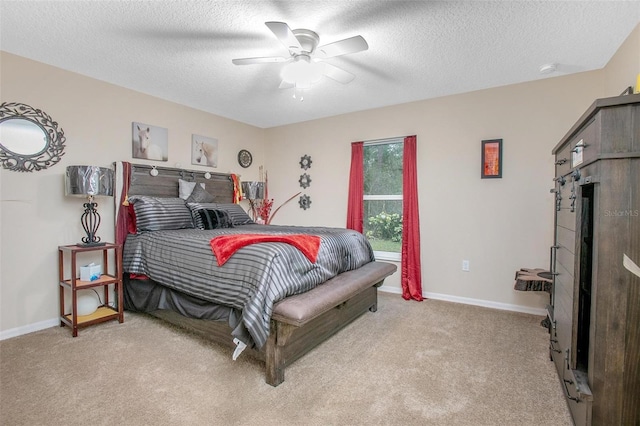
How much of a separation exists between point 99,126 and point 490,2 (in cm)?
356

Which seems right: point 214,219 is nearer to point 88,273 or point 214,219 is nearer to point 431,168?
point 88,273

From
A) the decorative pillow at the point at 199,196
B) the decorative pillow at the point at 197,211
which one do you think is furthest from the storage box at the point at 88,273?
the decorative pillow at the point at 199,196

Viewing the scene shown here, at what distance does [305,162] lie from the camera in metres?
4.70

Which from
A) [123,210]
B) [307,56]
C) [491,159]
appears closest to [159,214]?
[123,210]

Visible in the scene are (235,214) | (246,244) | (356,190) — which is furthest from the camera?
(356,190)

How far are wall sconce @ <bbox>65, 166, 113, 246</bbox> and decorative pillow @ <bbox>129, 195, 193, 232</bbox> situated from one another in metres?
0.34

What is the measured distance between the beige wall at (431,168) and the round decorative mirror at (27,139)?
0.22 feet

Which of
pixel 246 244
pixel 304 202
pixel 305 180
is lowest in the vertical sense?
pixel 246 244

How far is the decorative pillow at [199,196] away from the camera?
3771 millimetres

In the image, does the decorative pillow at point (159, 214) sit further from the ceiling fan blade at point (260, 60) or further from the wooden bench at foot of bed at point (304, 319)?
the ceiling fan blade at point (260, 60)

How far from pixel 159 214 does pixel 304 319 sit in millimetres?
2155

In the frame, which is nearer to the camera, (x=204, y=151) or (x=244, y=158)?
(x=204, y=151)

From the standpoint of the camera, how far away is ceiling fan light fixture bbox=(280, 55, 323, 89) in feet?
7.83

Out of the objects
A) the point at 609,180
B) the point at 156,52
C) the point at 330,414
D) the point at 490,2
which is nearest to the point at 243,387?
the point at 330,414
